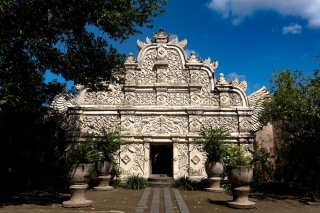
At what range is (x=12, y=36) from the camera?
7.42m

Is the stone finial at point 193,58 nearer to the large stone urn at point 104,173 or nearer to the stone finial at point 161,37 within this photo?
the stone finial at point 161,37

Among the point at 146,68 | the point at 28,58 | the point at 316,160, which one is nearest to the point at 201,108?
the point at 146,68

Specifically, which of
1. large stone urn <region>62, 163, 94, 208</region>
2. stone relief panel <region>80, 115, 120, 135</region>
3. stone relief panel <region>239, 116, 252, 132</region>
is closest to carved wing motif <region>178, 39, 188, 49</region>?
stone relief panel <region>239, 116, 252, 132</region>

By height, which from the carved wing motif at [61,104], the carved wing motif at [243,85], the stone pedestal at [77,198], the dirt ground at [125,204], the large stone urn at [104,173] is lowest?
the dirt ground at [125,204]

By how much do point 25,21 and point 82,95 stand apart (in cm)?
660

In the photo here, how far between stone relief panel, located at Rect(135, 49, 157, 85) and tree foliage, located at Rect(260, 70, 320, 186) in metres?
5.76

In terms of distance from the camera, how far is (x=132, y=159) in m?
13.0

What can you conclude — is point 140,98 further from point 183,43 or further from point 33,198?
point 33,198

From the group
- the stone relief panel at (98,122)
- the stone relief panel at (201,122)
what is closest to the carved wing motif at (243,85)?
the stone relief panel at (201,122)

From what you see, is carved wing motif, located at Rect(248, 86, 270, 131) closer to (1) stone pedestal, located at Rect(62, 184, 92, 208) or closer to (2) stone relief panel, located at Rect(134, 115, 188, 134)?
(2) stone relief panel, located at Rect(134, 115, 188, 134)

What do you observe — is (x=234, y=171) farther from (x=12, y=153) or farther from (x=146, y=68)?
(x=12, y=153)

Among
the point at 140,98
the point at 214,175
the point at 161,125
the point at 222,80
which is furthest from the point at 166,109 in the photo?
the point at 214,175

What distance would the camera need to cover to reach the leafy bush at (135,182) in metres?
→ 11.6

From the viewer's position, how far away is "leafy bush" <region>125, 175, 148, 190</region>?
11599 mm
